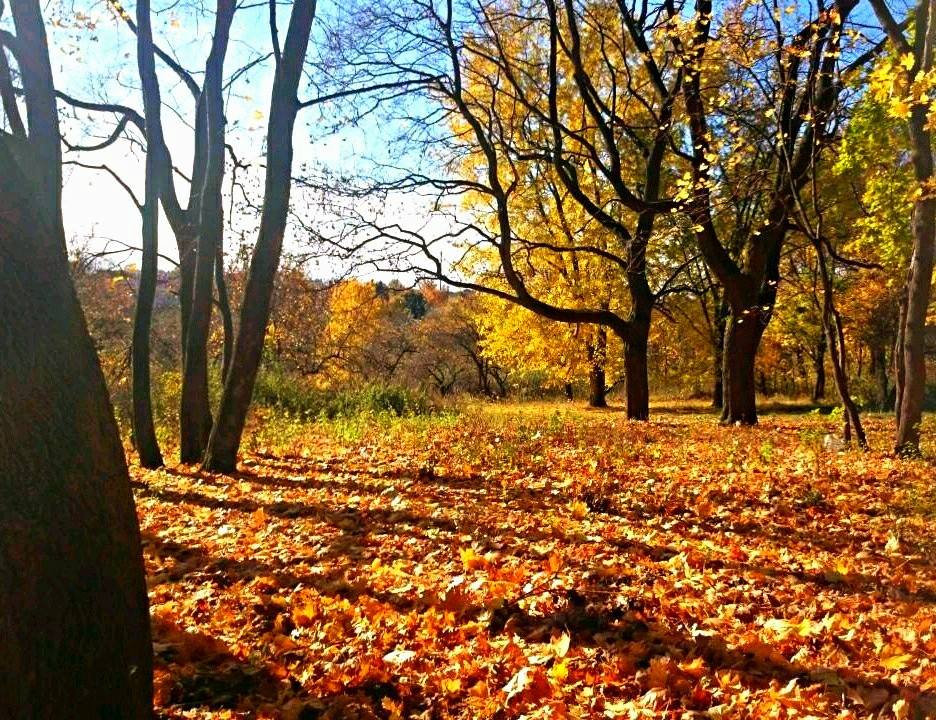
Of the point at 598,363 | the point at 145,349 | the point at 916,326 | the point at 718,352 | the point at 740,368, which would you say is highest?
the point at 718,352

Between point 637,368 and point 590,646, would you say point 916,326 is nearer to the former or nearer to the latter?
point 590,646

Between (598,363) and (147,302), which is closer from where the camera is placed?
(147,302)

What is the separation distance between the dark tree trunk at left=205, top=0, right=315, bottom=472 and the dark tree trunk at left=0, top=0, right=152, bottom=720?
606cm

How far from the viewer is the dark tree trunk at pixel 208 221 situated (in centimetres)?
927

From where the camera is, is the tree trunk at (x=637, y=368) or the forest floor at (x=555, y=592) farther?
the tree trunk at (x=637, y=368)

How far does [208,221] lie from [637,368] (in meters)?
11.4

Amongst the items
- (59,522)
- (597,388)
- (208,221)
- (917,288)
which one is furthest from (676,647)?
(597,388)

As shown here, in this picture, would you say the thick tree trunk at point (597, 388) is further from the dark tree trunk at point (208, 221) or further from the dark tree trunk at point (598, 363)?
the dark tree trunk at point (208, 221)

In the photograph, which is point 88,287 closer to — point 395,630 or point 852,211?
point 395,630

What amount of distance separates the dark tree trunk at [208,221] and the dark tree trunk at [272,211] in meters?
1.11

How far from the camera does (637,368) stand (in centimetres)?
1705

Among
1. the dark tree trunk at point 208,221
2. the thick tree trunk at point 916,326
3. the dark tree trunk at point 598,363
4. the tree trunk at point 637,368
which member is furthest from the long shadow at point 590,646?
the dark tree trunk at point 598,363

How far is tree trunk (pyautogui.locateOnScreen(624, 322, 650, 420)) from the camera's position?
16.6m

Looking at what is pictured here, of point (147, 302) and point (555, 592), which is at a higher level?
point (147, 302)
